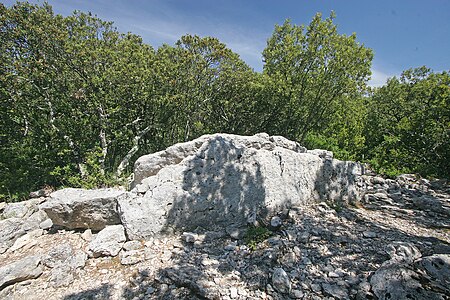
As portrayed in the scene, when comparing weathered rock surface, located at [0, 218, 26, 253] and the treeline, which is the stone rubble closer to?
weathered rock surface, located at [0, 218, 26, 253]

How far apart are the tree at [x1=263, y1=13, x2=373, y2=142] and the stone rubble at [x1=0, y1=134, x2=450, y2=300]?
1182 centimetres

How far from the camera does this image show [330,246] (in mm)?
4910

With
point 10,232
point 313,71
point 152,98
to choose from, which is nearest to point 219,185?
point 10,232

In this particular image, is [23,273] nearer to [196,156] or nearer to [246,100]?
[196,156]

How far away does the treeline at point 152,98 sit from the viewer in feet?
39.6

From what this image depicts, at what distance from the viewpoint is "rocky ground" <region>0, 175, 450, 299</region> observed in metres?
3.62

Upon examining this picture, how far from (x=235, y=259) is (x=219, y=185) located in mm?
2078

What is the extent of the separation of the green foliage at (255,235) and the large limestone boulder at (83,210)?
138 inches

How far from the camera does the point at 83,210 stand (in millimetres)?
5477

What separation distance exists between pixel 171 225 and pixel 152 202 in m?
0.78

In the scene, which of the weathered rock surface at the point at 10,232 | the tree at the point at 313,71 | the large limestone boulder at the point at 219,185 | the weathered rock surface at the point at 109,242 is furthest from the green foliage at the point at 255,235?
the tree at the point at 313,71

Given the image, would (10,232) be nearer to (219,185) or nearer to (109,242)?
(109,242)

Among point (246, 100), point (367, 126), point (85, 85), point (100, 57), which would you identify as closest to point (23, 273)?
point (85, 85)

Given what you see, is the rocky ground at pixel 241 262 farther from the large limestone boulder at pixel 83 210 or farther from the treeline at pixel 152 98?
the treeline at pixel 152 98
